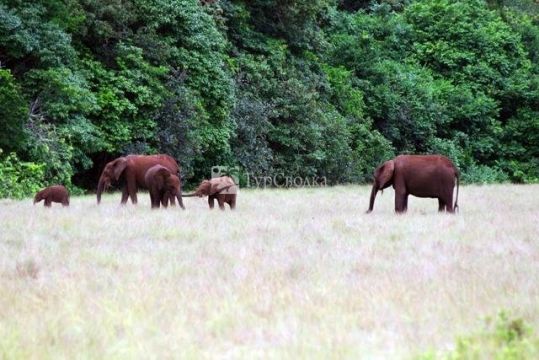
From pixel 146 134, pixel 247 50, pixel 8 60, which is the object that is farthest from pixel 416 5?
pixel 8 60

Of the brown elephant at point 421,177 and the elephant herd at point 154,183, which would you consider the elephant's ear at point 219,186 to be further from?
the brown elephant at point 421,177

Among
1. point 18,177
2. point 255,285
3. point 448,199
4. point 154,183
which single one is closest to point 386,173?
point 448,199

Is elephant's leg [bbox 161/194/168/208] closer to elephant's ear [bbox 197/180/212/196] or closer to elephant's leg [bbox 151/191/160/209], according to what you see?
elephant's leg [bbox 151/191/160/209]

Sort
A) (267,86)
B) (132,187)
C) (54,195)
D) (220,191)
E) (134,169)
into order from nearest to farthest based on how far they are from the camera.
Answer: (220,191)
(134,169)
(132,187)
(54,195)
(267,86)

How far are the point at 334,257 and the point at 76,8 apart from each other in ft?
61.0

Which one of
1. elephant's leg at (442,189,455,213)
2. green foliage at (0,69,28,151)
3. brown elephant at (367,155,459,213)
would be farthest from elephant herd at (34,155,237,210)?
green foliage at (0,69,28,151)

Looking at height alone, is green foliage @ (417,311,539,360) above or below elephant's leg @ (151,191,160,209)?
above

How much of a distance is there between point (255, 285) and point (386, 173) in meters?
8.71

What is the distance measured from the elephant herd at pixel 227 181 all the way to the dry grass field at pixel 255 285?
2059 mm

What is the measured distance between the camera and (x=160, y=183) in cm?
1758

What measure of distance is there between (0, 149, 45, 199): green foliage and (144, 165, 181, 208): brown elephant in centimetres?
664

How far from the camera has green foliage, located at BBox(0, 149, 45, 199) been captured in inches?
915

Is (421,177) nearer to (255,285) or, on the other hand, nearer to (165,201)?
(165,201)

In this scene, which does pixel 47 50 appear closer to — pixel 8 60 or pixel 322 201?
pixel 8 60
